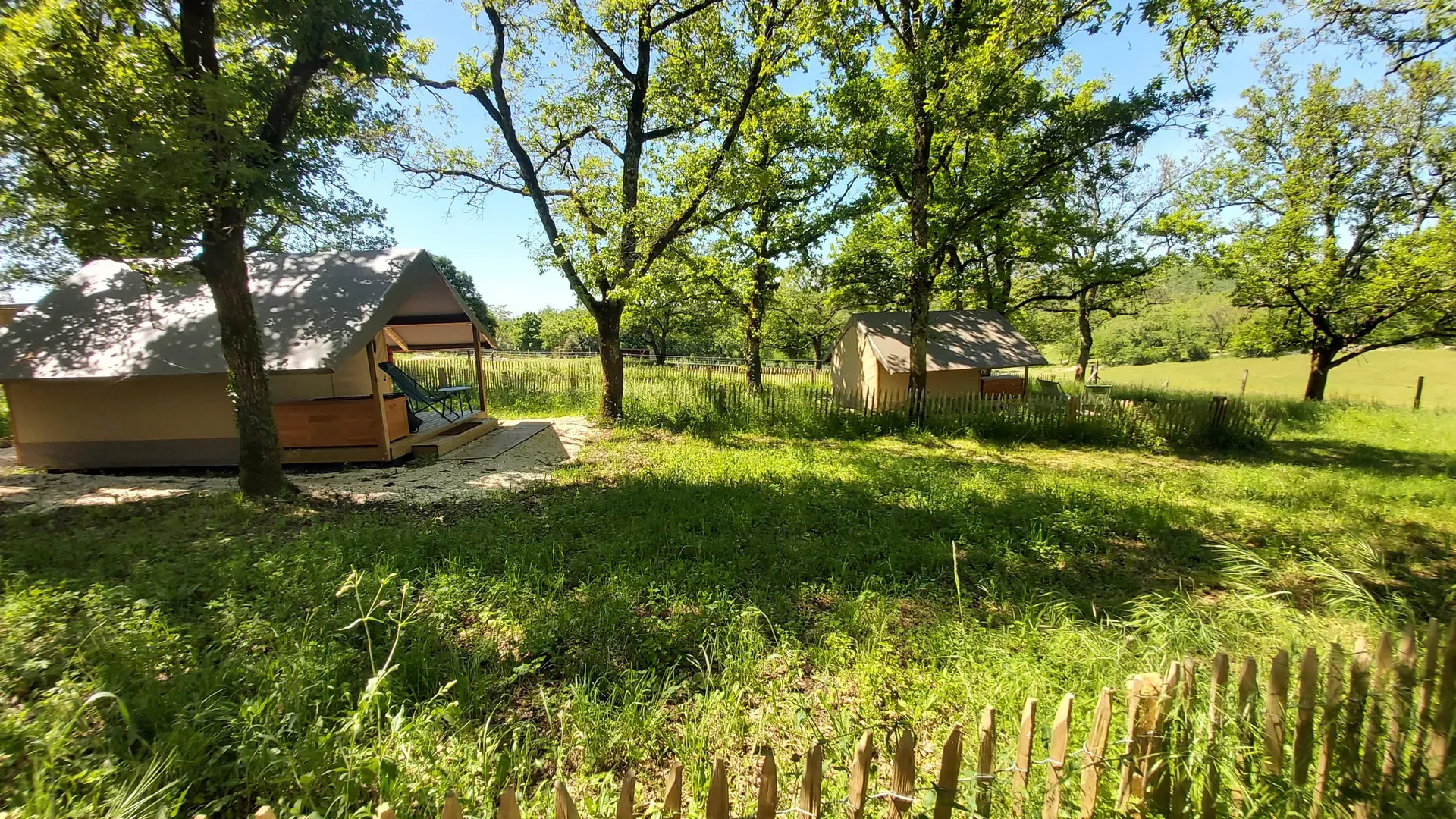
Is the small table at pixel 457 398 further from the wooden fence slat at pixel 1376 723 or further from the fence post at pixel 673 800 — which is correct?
the wooden fence slat at pixel 1376 723

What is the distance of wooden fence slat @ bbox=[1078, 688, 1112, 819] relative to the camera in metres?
1.54

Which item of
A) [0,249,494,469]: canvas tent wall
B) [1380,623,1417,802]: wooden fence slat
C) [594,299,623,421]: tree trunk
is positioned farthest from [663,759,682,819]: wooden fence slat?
[594,299,623,421]: tree trunk

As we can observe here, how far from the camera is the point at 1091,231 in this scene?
65.7 feet

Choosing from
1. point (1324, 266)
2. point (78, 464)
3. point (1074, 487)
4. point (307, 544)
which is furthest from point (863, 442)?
point (1324, 266)

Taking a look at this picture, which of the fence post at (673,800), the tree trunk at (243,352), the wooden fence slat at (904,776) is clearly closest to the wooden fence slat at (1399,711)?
the wooden fence slat at (904,776)

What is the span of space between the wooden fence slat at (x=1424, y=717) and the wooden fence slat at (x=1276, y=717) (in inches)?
15.1

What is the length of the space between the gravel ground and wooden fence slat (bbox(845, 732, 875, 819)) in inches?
282

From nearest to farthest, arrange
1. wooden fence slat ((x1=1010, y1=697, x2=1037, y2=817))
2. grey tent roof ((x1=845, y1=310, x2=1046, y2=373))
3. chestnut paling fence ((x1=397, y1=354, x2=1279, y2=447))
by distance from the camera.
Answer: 1. wooden fence slat ((x1=1010, y1=697, x2=1037, y2=817))
2. chestnut paling fence ((x1=397, y1=354, x2=1279, y2=447))
3. grey tent roof ((x1=845, y1=310, x2=1046, y2=373))

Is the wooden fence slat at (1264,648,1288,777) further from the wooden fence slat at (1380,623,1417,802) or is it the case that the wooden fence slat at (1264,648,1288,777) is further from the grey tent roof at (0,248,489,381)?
the grey tent roof at (0,248,489,381)

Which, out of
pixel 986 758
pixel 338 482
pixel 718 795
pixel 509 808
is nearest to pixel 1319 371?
pixel 986 758

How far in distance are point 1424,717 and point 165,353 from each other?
13670 millimetres

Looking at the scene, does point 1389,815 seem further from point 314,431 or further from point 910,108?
point 910,108

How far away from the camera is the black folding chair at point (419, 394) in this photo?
11219 millimetres

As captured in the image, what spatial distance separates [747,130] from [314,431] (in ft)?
39.5
